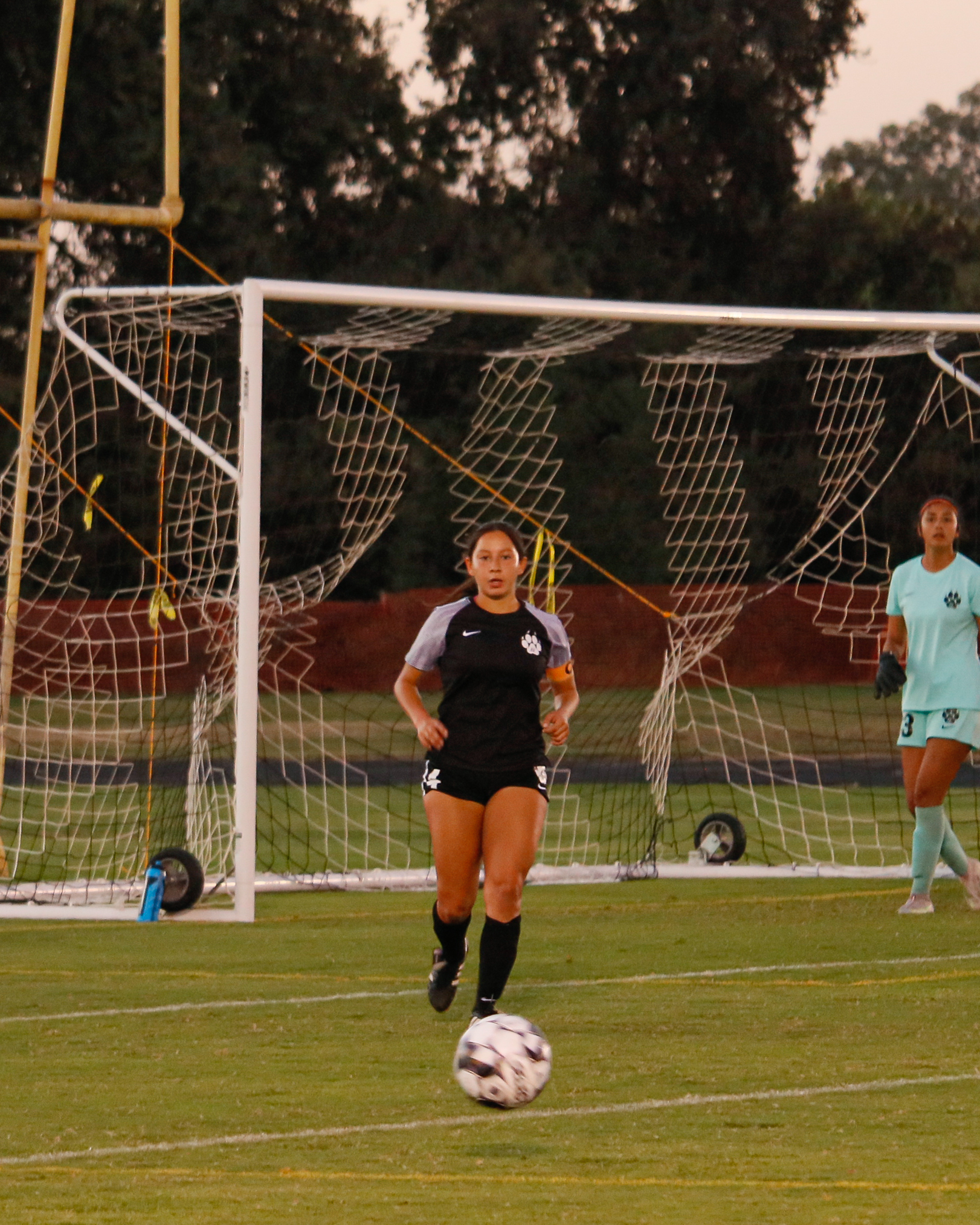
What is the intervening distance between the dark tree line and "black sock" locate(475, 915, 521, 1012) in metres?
27.2

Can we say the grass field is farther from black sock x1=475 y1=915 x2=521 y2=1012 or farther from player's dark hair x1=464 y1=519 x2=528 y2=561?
player's dark hair x1=464 y1=519 x2=528 y2=561

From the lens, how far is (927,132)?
10206 centimetres

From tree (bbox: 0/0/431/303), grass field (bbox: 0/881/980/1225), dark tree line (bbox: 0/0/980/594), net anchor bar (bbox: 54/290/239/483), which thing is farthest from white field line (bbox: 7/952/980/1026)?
tree (bbox: 0/0/431/303)

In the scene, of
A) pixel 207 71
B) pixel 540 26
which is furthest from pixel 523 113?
pixel 207 71

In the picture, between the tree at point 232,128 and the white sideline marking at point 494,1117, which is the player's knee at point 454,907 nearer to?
the white sideline marking at point 494,1117

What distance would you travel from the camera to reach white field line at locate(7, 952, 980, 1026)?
784cm

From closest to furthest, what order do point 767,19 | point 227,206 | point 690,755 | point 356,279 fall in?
point 690,755, point 227,206, point 356,279, point 767,19

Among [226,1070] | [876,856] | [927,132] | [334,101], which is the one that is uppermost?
[927,132]

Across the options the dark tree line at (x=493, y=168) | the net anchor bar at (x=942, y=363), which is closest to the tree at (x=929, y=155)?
the dark tree line at (x=493, y=168)

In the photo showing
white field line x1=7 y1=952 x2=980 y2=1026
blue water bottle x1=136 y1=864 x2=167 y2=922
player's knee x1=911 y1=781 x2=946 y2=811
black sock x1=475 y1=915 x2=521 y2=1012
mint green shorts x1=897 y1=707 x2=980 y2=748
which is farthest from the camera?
blue water bottle x1=136 y1=864 x2=167 y2=922

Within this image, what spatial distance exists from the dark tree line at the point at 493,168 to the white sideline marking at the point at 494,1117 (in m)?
28.1

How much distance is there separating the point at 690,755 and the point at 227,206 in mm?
14207

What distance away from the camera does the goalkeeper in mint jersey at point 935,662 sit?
10023 millimetres

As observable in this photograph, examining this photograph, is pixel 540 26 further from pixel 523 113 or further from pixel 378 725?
pixel 378 725
